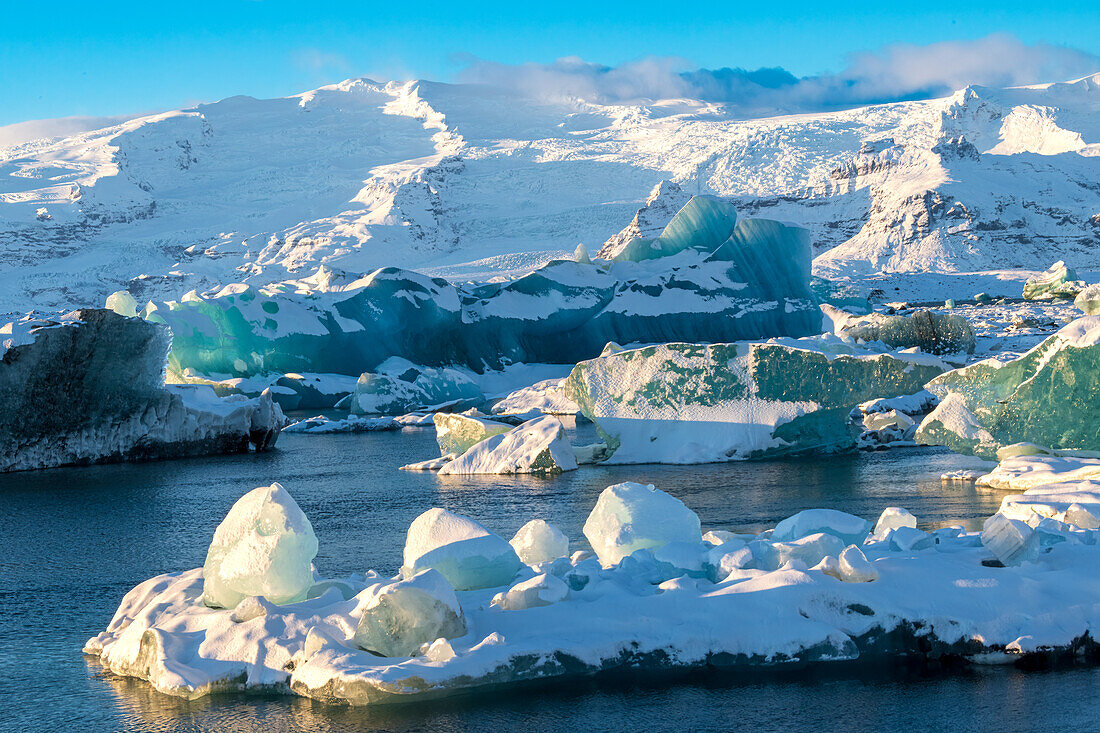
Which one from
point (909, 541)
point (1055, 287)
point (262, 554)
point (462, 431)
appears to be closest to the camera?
point (262, 554)

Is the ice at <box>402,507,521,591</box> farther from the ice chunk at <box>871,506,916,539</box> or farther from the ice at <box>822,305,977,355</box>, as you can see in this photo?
the ice at <box>822,305,977,355</box>

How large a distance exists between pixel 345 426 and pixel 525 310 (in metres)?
10.1

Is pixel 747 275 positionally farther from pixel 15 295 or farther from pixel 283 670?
pixel 15 295

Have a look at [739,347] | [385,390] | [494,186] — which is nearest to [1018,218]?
[494,186]

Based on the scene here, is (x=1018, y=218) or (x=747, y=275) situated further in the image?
(x=1018, y=218)

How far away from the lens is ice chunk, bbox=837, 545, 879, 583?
19.5ft

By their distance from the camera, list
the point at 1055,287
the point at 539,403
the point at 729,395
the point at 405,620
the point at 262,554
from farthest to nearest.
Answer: the point at 1055,287 < the point at 539,403 < the point at 729,395 < the point at 262,554 < the point at 405,620

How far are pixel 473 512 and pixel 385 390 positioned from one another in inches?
617

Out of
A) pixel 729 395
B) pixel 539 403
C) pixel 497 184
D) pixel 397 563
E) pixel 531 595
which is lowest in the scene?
pixel 397 563

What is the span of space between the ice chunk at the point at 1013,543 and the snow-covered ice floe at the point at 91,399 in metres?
14.8

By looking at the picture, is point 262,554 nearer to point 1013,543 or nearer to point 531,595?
point 531,595

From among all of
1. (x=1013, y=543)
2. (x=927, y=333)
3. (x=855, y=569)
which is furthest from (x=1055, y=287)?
(x=855, y=569)

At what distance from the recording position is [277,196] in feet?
394

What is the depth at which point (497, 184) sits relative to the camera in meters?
118
